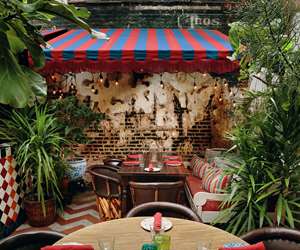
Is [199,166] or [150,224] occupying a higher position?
[150,224]

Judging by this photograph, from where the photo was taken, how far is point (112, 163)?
4.82 meters

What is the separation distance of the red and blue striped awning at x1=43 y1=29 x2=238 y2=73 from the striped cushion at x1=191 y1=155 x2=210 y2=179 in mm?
1535

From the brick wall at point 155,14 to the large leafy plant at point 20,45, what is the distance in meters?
4.76

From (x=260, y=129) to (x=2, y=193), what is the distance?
322 cm

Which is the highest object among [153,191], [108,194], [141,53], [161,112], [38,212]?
[141,53]

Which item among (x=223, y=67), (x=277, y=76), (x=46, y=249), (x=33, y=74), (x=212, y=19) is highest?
(x=212, y=19)

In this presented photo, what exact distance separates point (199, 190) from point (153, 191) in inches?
43.1

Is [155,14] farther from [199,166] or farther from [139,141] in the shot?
Result: [199,166]

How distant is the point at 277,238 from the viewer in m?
1.81

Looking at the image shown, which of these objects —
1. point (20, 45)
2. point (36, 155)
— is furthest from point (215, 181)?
→ point (20, 45)

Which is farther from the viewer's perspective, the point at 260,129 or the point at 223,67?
the point at 223,67

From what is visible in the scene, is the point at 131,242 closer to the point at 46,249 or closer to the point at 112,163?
the point at 46,249

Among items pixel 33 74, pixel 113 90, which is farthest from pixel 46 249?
pixel 113 90

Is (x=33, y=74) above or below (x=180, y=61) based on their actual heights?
below
